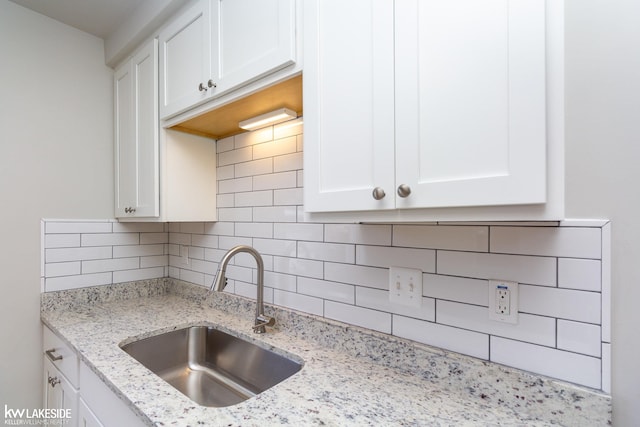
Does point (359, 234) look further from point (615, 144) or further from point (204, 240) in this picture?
point (204, 240)

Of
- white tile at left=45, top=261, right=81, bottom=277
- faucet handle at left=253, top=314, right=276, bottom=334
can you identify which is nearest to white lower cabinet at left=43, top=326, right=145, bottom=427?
white tile at left=45, top=261, right=81, bottom=277

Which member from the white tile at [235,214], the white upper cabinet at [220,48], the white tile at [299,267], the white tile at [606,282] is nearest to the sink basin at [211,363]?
the white tile at [299,267]

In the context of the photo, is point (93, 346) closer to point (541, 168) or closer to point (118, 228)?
point (118, 228)

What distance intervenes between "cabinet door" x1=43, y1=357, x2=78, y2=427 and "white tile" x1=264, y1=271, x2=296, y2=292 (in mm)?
827

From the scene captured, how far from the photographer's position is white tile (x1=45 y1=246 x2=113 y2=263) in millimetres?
1725

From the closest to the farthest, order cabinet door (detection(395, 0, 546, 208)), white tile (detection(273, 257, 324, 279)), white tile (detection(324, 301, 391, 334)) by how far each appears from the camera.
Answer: cabinet door (detection(395, 0, 546, 208))
white tile (detection(324, 301, 391, 334))
white tile (detection(273, 257, 324, 279))

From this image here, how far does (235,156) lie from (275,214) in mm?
426

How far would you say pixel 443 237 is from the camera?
98cm

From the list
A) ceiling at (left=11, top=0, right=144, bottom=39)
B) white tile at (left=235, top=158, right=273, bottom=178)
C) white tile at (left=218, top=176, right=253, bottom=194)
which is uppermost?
ceiling at (left=11, top=0, right=144, bottom=39)

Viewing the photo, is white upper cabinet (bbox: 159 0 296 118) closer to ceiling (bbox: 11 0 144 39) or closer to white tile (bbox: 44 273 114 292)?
ceiling (bbox: 11 0 144 39)

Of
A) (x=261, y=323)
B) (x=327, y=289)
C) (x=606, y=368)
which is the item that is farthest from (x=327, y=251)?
(x=606, y=368)

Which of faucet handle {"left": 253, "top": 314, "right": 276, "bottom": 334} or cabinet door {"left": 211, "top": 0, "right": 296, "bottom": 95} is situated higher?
cabinet door {"left": 211, "top": 0, "right": 296, "bottom": 95}

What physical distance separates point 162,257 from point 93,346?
36.7 inches

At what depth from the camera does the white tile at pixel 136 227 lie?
195cm
